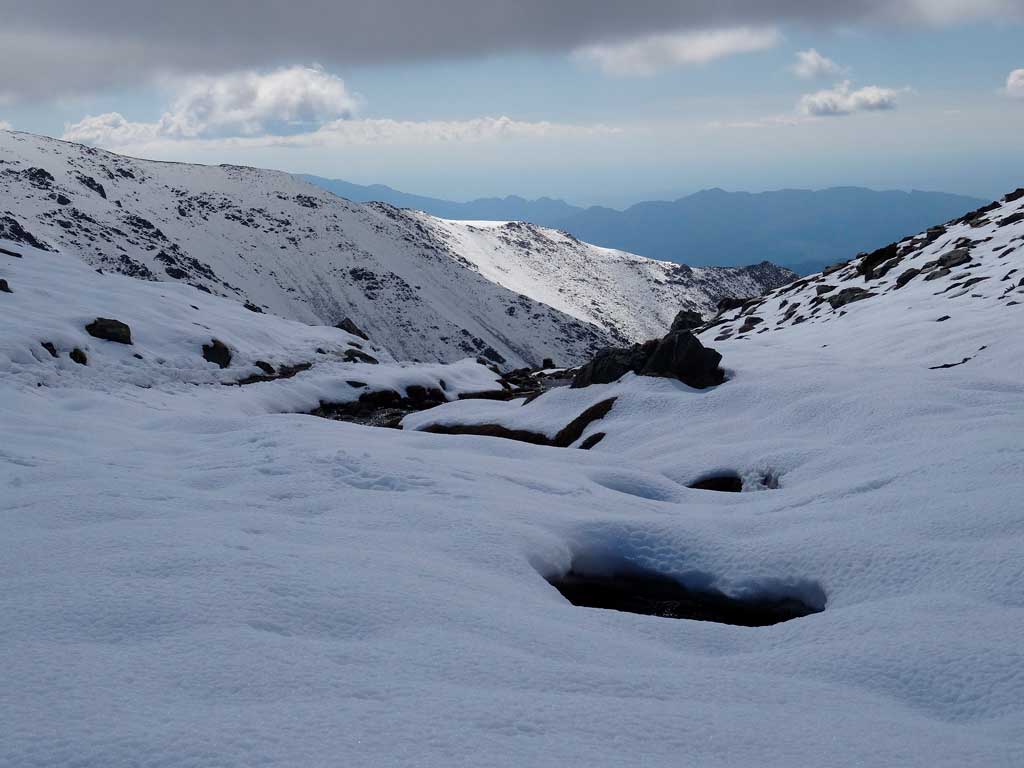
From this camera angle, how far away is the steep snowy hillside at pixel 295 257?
13250 centimetres

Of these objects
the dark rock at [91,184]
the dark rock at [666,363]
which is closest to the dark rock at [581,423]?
the dark rock at [666,363]

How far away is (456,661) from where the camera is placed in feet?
17.4

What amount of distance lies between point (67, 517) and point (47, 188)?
16150cm

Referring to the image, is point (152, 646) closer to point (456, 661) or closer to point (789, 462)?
point (456, 661)

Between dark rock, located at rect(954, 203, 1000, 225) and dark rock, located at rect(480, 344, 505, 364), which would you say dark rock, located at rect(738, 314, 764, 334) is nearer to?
dark rock, located at rect(954, 203, 1000, 225)

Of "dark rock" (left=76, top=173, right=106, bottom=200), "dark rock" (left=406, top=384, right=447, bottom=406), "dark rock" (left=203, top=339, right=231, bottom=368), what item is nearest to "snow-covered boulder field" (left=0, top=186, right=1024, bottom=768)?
"dark rock" (left=203, top=339, right=231, bottom=368)

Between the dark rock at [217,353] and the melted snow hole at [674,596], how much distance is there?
23727mm

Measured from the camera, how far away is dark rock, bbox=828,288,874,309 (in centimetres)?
4100

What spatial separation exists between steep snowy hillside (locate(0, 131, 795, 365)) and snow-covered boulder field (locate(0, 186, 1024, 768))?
121 meters

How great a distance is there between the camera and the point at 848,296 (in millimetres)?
42094

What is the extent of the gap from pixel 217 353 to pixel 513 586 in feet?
82.4

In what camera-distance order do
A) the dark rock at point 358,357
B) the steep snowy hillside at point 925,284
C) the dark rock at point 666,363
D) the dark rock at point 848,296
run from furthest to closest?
1. the dark rock at point 848,296
2. the dark rock at point 358,357
3. the steep snowy hillside at point 925,284
4. the dark rock at point 666,363

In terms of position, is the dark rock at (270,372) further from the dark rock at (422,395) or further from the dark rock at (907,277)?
the dark rock at (907,277)

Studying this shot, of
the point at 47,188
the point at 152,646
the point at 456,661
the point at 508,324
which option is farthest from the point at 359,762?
the point at 47,188
